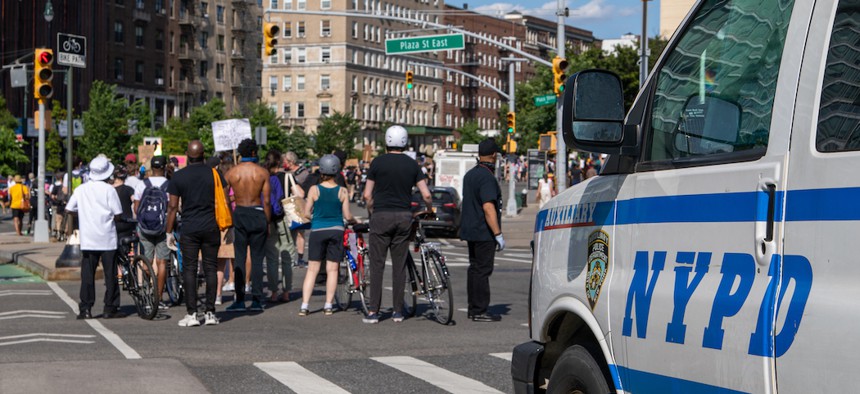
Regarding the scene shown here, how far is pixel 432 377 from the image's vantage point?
32.3 ft

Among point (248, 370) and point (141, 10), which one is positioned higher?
point (141, 10)

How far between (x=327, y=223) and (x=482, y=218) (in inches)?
68.6

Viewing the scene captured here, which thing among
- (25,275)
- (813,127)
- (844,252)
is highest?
(813,127)

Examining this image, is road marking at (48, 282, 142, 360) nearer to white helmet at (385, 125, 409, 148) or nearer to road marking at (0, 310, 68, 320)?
road marking at (0, 310, 68, 320)

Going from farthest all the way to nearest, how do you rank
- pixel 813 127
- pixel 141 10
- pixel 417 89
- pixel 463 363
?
1. pixel 417 89
2. pixel 141 10
3. pixel 463 363
4. pixel 813 127

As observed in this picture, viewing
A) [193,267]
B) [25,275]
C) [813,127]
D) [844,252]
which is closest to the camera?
[844,252]

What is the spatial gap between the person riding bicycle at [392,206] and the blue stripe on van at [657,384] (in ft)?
28.6

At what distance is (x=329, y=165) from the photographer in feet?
47.0

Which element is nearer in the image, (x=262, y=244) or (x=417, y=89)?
(x=262, y=244)

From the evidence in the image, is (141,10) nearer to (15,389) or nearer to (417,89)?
(417,89)

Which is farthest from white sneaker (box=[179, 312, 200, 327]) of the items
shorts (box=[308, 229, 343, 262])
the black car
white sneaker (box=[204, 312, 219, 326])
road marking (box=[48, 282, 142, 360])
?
the black car

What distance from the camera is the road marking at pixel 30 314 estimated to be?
14.2m

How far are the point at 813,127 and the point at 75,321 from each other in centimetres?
1138

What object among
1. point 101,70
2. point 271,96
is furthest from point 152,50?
point 271,96
